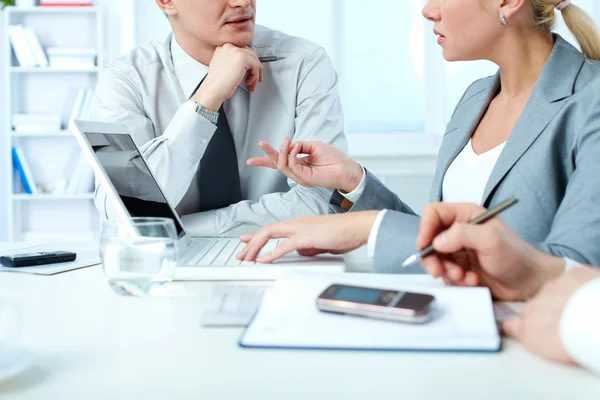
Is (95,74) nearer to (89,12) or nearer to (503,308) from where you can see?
(89,12)

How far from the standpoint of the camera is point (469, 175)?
5.05 ft

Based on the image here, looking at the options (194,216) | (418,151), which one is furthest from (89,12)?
(194,216)

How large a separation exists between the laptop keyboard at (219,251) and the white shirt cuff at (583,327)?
59 cm

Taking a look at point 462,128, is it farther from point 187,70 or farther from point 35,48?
point 35,48

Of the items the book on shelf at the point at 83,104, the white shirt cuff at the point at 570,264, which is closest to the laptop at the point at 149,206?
the white shirt cuff at the point at 570,264

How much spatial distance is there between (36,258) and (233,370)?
2.44ft

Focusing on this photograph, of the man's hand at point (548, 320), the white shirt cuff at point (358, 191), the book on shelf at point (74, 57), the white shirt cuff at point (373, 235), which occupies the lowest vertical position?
the book on shelf at point (74, 57)

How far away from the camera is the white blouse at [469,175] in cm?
150

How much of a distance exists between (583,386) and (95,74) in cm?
419

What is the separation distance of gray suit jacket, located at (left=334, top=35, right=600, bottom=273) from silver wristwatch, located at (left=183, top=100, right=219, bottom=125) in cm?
80

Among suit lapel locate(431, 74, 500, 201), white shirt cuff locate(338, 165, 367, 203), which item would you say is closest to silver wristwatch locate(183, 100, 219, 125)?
white shirt cuff locate(338, 165, 367, 203)

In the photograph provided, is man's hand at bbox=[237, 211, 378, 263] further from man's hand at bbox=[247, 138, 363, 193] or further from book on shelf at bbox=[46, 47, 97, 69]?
book on shelf at bbox=[46, 47, 97, 69]

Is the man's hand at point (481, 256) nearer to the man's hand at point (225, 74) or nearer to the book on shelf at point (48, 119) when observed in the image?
the man's hand at point (225, 74)

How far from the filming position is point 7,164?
14.7 ft
